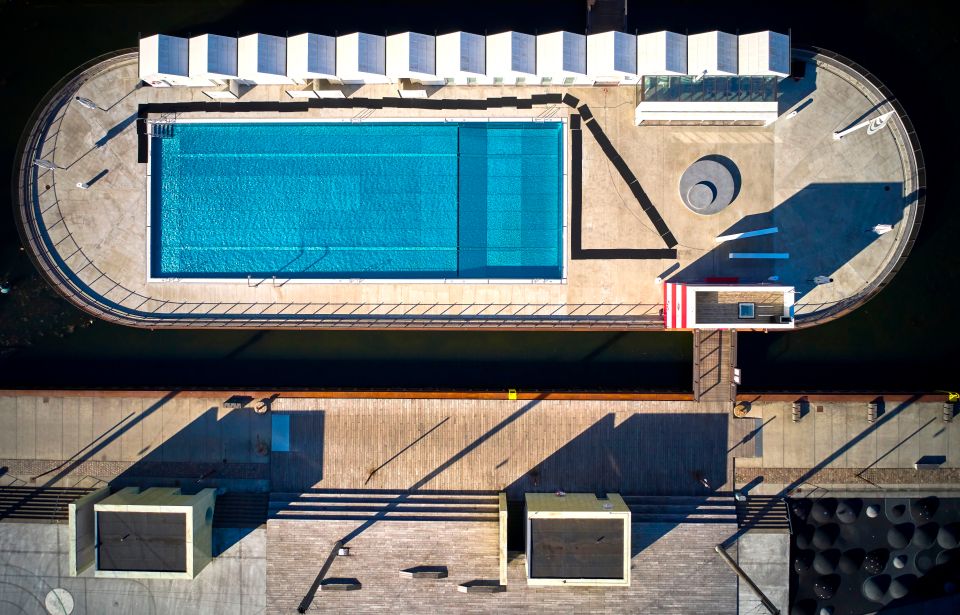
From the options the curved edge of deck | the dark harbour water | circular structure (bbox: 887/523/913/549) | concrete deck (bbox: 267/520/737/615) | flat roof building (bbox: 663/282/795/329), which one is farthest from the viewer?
the dark harbour water

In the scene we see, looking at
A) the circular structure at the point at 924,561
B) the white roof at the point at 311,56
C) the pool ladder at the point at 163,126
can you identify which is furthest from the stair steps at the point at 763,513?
the pool ladder at the point at 163,126

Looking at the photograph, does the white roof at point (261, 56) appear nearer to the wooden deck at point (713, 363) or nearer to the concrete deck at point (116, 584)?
the concrete deck at point (116, 584)

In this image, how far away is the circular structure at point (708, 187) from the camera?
19797 mm

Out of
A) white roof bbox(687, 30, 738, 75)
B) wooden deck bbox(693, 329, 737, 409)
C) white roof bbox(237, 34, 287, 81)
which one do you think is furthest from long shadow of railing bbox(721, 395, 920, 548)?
white roof bbox(237, 34, 287, 81)

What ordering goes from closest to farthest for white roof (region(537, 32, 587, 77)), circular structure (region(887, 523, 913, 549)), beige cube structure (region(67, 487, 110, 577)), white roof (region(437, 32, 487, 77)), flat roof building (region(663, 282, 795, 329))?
flat roof building (region(663, 282, 795, 329)) < beige cube structure (region(67, 487, 110, 577)) < white roof (region(537, 32, 587, 77)) < white roof (region(437, 32, 487, 77)) < circular structure (region(887, 523, 913, 549))

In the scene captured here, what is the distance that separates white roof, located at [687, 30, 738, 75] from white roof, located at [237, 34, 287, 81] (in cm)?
1543

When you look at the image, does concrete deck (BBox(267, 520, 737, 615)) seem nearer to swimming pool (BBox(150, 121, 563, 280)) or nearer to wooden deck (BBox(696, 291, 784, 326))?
wooden deck (BBox(696, 291, 784, 326))

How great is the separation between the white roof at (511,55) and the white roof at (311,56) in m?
6.04

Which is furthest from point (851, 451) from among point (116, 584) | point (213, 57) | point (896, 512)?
point (116, 584)

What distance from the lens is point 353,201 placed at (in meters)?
20.5

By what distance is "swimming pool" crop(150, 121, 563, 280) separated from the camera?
20344 mm

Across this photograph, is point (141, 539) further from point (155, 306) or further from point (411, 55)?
point (411, 55)

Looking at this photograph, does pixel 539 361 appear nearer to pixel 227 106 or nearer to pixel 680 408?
pixel 680 408

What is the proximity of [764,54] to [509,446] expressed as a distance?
17.6 meters
